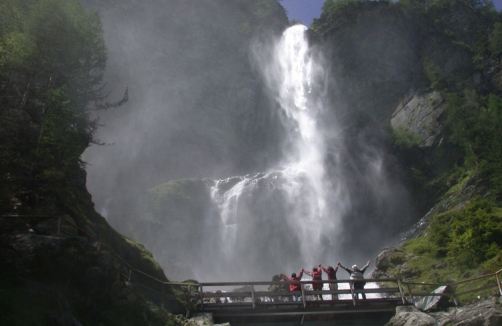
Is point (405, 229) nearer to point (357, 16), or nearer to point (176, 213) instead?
point (176, 213)

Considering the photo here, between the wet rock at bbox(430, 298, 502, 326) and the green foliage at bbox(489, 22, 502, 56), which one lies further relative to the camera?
the green foliage at bbox(489, 22, 502, 56)

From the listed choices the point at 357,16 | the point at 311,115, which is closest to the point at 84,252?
the point at 311,115

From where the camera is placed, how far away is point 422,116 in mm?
43562

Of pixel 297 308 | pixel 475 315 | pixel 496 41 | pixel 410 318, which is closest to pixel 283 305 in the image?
pixel 297 308

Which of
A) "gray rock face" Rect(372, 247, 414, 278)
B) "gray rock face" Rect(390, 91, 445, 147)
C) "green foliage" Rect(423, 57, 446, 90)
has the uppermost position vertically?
"green foliage" Rect(423, 57, 446, 90)

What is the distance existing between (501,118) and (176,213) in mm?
31992

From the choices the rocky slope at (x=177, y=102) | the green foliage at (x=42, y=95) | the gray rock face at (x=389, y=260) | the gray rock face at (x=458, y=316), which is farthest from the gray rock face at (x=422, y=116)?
the green foliage at (x=42, y=95)

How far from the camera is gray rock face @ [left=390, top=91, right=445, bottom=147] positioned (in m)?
40.5

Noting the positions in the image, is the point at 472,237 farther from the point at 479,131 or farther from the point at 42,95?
the point at 42,95

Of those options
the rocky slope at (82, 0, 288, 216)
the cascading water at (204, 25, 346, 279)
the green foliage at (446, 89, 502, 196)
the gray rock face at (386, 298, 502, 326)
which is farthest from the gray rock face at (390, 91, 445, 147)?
the gray rock face at (386, 298, 502, 326)

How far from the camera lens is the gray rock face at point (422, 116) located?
40.5 meters

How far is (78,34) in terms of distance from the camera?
776 inches

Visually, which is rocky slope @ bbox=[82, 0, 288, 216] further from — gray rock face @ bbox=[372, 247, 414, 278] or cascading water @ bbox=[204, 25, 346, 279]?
gray rock face @ bbox=[372, 247, 414, 278]

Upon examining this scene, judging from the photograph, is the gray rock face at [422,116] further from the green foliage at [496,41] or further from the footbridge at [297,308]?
the footbridge at [297,308]
